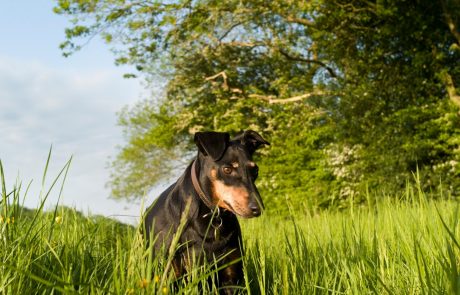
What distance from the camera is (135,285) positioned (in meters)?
1.99

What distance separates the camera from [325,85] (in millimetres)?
17312

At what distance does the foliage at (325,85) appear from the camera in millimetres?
13156

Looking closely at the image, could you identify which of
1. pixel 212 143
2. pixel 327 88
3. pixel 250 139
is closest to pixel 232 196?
pixel 212 143

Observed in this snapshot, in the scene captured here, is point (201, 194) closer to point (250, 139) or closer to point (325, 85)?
point (250, 139)

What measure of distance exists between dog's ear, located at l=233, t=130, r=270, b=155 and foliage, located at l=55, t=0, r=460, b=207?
8.13 metres

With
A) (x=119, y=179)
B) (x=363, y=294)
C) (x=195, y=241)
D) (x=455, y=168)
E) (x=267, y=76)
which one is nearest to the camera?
(x=363, y=294)

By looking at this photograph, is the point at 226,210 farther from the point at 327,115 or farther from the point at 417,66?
the point at 327,115

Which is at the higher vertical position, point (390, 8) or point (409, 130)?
point (390, 8)

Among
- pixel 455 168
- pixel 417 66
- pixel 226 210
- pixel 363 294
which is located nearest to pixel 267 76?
pixel 417 66

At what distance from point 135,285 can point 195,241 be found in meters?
1.57

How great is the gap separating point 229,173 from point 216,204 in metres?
0.24

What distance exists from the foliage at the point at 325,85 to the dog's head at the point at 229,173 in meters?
8.60

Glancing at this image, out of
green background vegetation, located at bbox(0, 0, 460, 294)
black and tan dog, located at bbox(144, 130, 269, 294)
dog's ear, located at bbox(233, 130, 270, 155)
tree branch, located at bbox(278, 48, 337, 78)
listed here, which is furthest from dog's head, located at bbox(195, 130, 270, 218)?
tree branch, located at bbox(278, 48, 337, 78)

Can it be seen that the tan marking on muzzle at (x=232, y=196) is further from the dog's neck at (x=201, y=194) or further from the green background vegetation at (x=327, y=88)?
the green background vegetation at (x=327, y=88)
